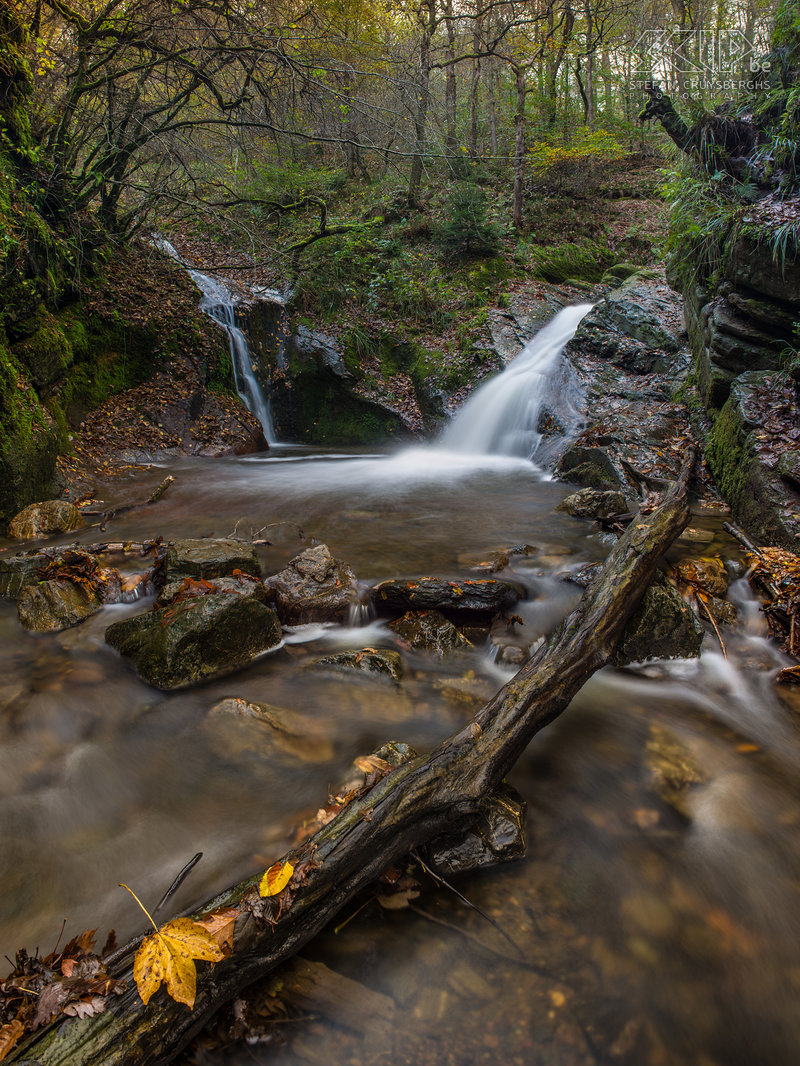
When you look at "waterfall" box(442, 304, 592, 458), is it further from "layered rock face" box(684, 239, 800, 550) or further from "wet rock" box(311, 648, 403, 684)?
"wet rock" box(311, 648, 403, 684)

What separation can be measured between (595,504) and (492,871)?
16.0 feet

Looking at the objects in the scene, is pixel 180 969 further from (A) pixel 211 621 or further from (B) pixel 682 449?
(B) pixel 682 449

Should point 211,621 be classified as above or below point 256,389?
below

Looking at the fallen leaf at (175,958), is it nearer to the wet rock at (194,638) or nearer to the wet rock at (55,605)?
the wet rock at (194,638)

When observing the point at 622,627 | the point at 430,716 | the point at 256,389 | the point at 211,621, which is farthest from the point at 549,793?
the point at 256,389

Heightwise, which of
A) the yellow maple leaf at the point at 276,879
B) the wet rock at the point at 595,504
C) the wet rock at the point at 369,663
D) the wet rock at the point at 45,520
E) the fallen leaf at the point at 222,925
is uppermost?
the wet rock at the point at 45,520

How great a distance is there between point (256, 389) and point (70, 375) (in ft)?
11.6

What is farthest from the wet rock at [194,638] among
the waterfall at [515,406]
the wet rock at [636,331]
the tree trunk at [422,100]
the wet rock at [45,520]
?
the wet rock at [636,331]

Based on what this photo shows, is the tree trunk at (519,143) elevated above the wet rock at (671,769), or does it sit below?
above

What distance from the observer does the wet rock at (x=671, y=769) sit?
262 cm

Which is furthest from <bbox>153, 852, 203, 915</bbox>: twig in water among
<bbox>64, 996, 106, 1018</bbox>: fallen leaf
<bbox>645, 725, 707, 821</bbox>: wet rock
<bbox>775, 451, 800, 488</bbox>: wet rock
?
<bbox>775, 451, 800, 488</bbox>: wet rock

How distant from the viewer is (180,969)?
146 cm

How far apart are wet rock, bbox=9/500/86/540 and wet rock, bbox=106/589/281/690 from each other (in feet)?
7.93

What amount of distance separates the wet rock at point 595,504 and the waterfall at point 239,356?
6.71 meters
